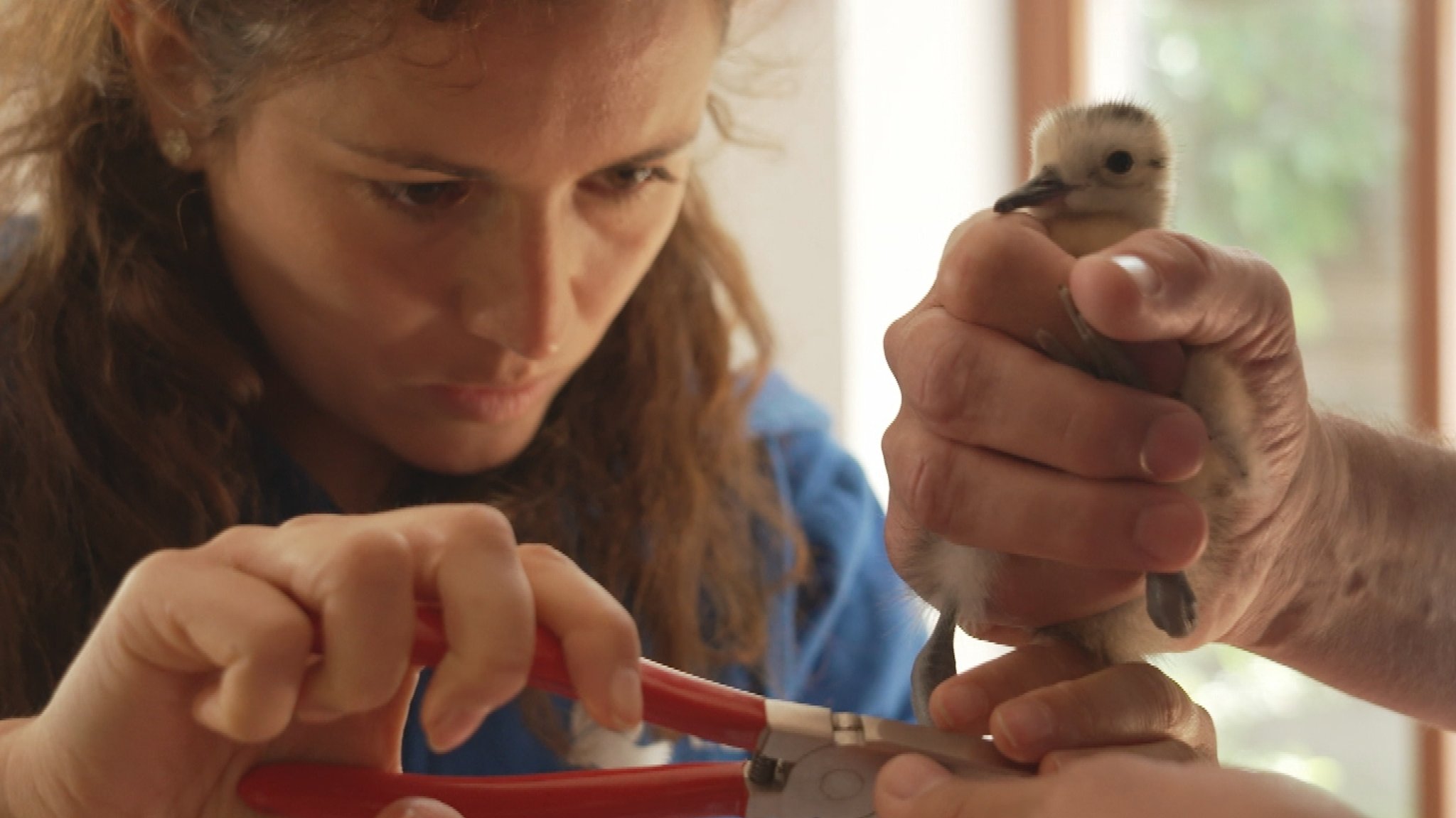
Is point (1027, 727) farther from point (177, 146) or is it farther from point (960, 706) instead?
point (177, 146)

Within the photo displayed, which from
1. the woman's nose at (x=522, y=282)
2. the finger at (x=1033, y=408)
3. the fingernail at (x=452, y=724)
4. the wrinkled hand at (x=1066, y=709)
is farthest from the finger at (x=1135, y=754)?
the woman's nose at (x=522, y=282)

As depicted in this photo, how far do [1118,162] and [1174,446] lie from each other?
18 cm

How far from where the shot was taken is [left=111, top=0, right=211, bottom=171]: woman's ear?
2.67ft

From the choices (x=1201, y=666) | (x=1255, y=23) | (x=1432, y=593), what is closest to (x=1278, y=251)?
(x=1255, y=23)

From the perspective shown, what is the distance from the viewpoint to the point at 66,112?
91cm

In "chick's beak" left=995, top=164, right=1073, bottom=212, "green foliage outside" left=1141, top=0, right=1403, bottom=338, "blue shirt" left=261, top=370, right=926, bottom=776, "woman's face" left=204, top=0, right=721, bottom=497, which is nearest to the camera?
"chick's beak" left=995, top=164, right=1073, bottom=212

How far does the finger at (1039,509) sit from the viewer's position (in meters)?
0.54

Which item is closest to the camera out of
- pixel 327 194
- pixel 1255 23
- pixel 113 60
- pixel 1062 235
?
pixel 1062 235

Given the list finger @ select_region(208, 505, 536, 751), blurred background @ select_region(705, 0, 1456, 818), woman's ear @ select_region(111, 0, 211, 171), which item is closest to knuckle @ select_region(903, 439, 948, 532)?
finger @ select_region(208, 505, 536, 751)

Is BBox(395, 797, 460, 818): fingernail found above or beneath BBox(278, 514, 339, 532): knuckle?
beneath

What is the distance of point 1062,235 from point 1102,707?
0.71 ft

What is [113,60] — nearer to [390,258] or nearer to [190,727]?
[390,258]

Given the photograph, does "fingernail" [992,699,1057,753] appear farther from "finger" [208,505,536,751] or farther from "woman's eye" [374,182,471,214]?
"woman's eye" [374,182,471,214]

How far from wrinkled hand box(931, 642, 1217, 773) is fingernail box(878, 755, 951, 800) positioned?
3 cm
